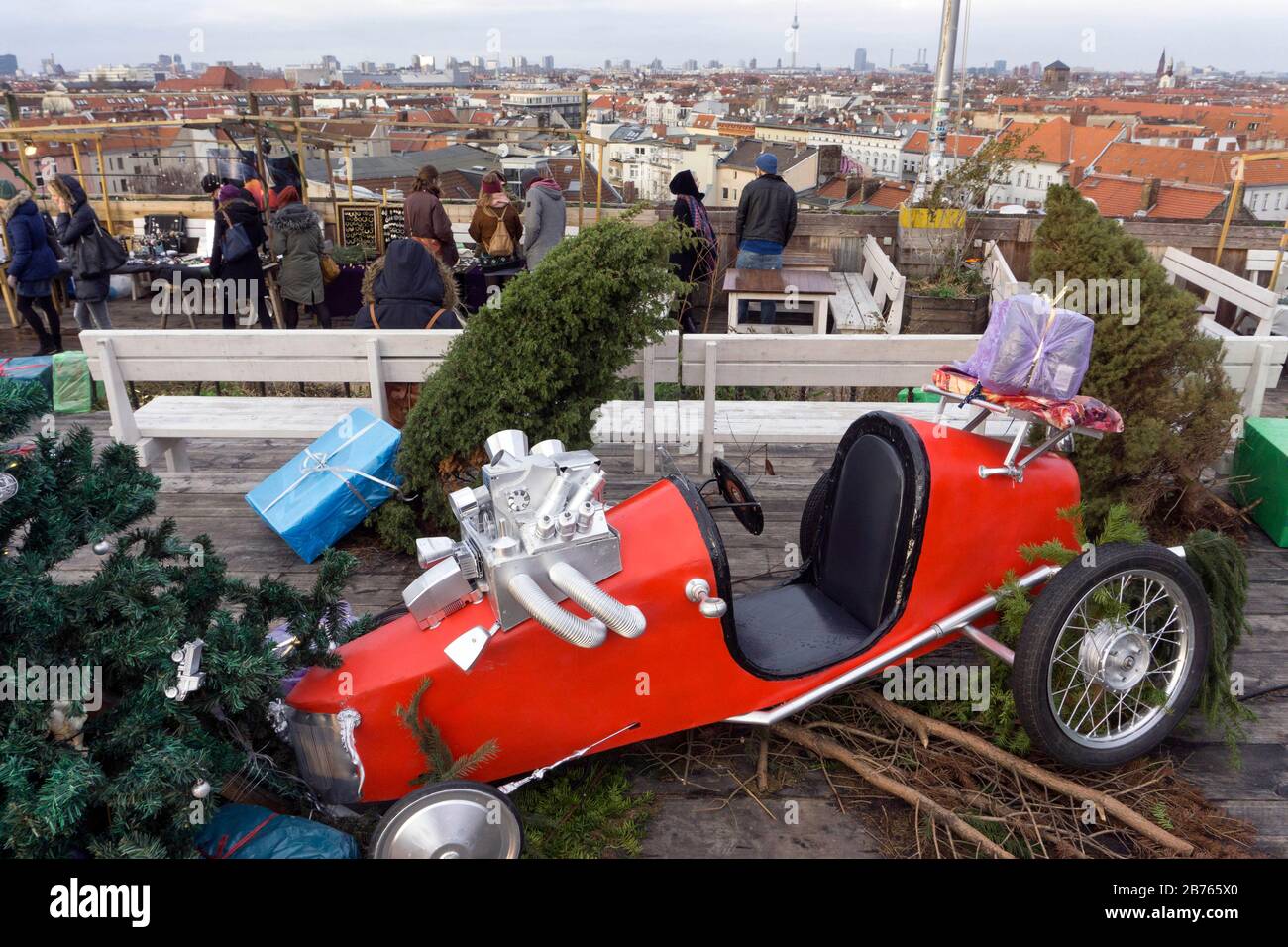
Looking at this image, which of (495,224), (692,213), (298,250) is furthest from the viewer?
(495,224)

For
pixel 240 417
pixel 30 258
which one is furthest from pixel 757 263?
pixel 30 258

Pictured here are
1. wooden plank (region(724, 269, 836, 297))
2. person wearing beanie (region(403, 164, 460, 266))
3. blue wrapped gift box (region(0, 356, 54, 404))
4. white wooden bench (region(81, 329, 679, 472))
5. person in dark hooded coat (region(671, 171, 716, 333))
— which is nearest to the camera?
white wooden bench (region(81, 329, 679, 472))

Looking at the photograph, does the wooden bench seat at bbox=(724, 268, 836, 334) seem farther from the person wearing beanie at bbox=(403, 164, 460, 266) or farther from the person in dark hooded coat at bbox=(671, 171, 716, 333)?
the person wearing beanie at bbox=(403, 164, 460, 266)

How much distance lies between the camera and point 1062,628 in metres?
2.70

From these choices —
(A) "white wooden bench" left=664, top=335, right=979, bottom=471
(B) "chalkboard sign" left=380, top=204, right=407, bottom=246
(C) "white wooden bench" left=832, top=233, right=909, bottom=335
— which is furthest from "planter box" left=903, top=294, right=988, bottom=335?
(B) "chalkboard sign" left=380, top=204, right=407, bottom=246

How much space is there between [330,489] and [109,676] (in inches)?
81.0

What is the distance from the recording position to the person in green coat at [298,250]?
814cm

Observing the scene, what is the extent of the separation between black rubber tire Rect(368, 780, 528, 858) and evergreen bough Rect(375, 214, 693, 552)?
1.91 meters

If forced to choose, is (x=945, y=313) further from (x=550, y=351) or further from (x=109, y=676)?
(x=109, y=676)

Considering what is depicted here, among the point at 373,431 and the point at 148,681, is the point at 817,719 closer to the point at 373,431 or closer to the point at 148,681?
the point at 148,681

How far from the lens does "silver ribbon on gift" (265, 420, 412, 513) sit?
Result: 4273mm

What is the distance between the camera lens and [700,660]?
2.67 m

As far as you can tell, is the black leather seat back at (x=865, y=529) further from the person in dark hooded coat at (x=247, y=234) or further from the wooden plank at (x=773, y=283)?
the person in dark hooded coat at (x=247, y=234)

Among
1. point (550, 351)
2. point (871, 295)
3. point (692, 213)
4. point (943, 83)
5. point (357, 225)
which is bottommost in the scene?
point (871, 295)
